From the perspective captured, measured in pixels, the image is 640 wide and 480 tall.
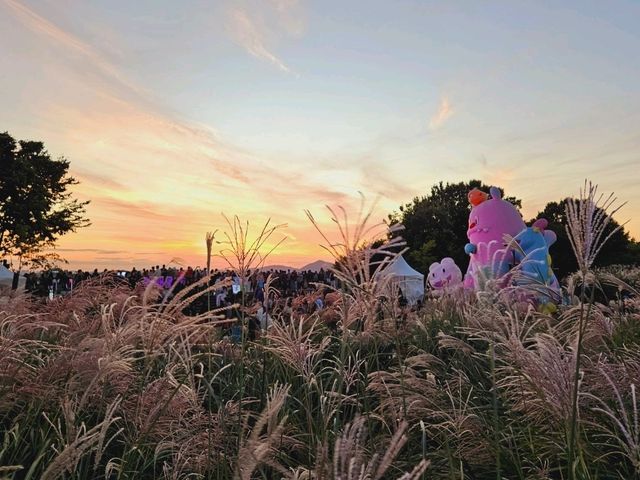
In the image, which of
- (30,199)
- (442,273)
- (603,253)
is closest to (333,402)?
(442,273)

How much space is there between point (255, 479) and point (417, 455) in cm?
96

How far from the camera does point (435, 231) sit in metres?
43.2

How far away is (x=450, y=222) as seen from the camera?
4388cm

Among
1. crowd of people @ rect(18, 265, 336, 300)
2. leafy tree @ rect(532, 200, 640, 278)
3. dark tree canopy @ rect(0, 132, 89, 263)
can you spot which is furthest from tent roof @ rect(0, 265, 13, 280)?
leafy tree @ rect(532, 200, 640, 278)

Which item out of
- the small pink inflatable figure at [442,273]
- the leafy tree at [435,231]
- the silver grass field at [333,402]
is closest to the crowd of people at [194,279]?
the silver grass field at [333,402]

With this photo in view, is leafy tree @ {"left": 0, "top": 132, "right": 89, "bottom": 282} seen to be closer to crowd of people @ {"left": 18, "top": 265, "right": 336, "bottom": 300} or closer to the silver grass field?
crowd of people @ {"left": 18, "top": 265, "right": 336, "bottom": 300}

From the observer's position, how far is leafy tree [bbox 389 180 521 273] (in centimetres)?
4034

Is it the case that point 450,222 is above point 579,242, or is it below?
above

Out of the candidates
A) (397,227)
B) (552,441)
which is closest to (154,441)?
(397,227)

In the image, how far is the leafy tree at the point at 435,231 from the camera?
40344 millimetres

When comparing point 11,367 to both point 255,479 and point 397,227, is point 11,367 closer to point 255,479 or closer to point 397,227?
point 255,479

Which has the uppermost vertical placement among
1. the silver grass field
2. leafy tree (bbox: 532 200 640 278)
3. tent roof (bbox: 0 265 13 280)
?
leafy tree (bbox: 532 200 640 278)

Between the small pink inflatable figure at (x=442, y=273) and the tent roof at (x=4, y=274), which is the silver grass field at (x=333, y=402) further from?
the tent roof at (x=4, y=274)

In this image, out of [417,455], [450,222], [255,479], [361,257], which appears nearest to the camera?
[361,257]
